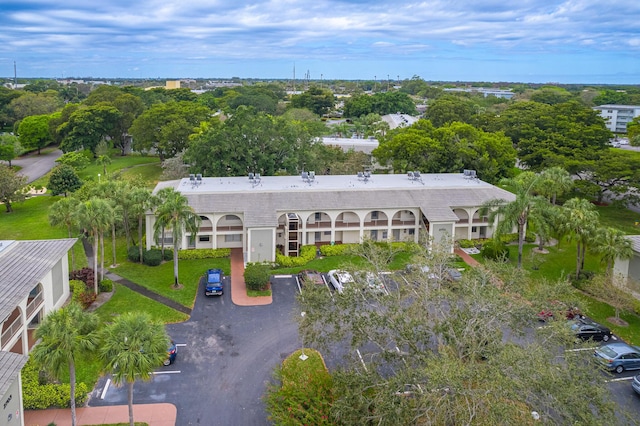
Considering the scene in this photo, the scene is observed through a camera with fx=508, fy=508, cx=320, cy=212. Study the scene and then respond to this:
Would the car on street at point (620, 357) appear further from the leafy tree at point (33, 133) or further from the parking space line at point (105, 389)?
the leafy tree at point (33, 133)

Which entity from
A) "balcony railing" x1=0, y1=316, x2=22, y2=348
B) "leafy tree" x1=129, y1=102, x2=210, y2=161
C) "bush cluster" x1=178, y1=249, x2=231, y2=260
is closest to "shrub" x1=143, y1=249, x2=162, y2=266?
"bush cluster" x1=178, y1=249, x2=231, y2=260

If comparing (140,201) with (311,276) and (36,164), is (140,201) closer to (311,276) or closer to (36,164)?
(311,276)

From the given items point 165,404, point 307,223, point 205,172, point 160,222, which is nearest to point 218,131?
point 205,172

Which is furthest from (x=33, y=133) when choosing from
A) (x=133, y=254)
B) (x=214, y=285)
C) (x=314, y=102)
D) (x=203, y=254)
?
(x=214, y=285)

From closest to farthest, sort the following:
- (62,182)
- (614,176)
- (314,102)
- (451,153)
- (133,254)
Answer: (133,254)
(614,176)
(451,153)
(62,182)
(314,102)

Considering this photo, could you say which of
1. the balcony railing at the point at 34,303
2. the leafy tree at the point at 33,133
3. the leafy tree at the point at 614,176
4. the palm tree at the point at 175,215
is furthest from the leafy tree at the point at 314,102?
the balcony railing at the point at 34,303

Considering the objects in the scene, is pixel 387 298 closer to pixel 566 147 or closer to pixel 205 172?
pixel 205 172
